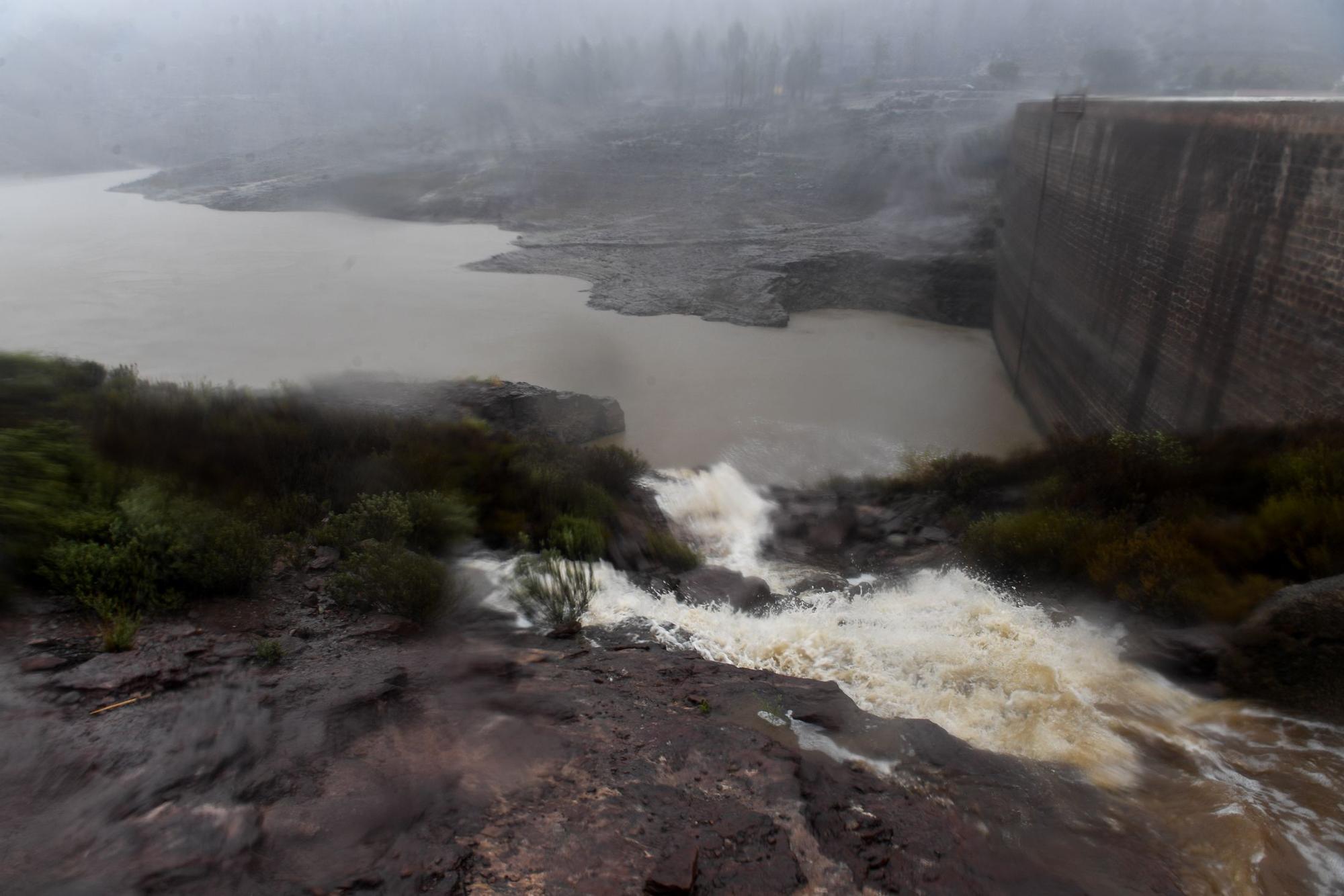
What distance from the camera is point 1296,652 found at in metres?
5.53

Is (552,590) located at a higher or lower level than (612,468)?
higher

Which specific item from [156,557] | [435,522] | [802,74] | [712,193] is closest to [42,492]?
[156,557]

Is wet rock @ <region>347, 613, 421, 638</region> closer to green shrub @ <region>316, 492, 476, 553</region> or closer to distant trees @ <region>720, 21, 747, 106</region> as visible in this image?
green shrub @ <region>316, 492, 476, 553</region>

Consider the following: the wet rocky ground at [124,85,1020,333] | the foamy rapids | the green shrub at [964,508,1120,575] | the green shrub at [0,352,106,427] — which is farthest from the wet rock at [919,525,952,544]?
the wet rocky ground at [124,85,1020,333]

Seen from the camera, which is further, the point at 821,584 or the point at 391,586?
the point at 821,584

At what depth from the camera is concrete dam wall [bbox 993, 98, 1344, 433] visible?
7668 millimetres

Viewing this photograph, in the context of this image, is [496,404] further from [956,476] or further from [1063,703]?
[1063,703]

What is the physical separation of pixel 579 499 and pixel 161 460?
4.11 meters

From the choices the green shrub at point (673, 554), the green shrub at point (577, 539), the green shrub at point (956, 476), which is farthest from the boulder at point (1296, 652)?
the green shrub at point (577, 539)

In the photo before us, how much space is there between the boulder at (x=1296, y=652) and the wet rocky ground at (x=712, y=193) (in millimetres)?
16665

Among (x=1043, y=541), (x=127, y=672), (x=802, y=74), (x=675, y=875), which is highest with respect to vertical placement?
(x=802, y=74)

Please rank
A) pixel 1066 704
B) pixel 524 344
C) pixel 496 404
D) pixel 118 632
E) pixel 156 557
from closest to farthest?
pixel 118 632
pixel 1066 704
pixel 156 557
pixel 496 404
pixel 524 344

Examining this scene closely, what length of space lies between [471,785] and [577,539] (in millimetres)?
4088

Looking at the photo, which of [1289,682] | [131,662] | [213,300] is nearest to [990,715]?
[1289,682]
